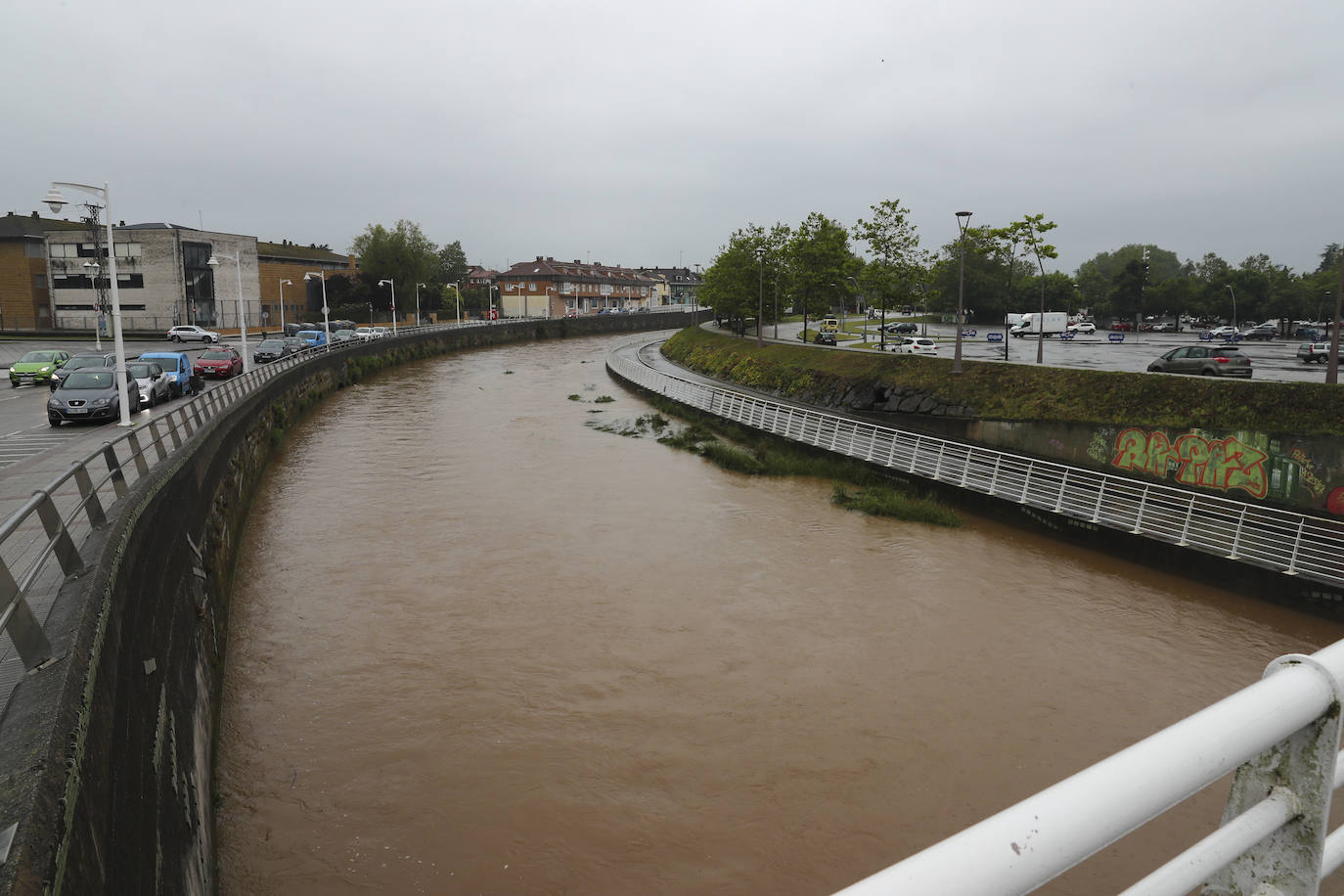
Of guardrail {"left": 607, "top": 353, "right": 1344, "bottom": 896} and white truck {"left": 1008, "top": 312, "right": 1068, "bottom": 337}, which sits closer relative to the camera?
guardrail {"left": 607, "top": 353, "right": 1344, "bottom": 896}

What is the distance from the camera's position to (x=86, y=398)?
21125 mm

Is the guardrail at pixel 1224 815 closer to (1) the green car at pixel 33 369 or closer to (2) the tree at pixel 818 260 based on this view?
(1) the green car at pixel 33 369

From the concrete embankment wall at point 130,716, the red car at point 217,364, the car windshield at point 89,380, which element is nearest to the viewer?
the concrete embankment wall at point 130,716

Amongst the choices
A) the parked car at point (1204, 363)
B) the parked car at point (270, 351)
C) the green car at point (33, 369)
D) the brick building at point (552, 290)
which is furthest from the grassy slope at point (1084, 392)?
the brick building at point (552, 290)

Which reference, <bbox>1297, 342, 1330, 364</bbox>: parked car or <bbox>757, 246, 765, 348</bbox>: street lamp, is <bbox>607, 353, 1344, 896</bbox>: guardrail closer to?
<bbox>1297, 342, 1330, 364</bbox>: parked car

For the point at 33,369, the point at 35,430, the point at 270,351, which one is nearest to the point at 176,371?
the point at 33,369

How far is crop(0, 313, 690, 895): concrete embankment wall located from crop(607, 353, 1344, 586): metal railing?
57.6 ft

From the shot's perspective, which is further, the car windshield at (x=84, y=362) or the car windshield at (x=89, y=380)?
the car windshield at (x=84, y=362)

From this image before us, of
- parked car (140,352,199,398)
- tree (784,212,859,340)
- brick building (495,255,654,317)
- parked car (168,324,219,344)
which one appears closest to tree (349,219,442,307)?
brick building (495,255,654,317)

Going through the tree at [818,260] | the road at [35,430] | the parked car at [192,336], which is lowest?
the road at [35,430]

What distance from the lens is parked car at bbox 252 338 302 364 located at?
48.0m

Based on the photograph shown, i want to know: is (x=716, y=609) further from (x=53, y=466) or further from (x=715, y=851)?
(x=53, y=466)

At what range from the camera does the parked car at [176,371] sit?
1101 inches

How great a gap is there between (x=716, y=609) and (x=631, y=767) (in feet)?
17.8
